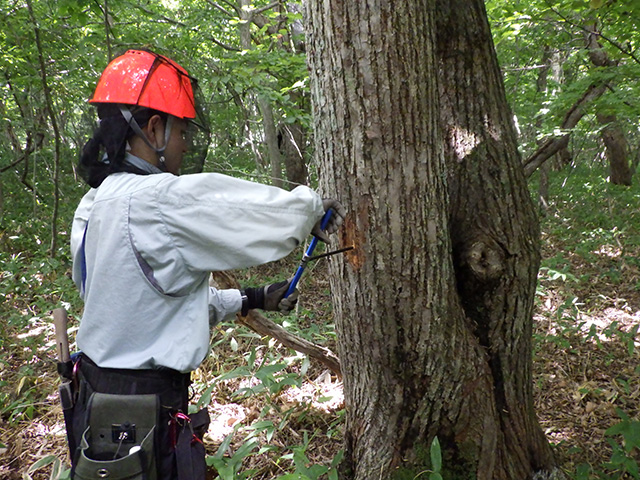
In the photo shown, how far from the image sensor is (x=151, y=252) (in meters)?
1.43

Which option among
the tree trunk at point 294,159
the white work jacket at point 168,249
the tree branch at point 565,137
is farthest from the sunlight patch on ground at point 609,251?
the white work jacket at point 168,249

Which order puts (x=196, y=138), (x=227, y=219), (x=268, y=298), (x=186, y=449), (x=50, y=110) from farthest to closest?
(x=50, y=110), (x=268, y=298), (x=196, y=138), (x=186, y=449), (x=227, y=219)

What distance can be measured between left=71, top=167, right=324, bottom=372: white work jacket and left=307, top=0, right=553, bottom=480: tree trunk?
0.32 meters

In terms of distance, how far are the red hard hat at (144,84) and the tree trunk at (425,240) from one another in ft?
1.78

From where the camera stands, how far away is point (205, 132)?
1900mm

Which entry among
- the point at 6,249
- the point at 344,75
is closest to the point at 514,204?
the point at 344,75

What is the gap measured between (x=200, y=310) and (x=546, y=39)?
6285mm

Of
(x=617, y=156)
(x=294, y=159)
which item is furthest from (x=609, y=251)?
(x=294, y=159)

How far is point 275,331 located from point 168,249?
1.67 meters

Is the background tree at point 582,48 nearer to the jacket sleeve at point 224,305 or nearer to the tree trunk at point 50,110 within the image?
the jacket sleeve at point 224,305

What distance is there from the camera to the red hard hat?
62.7 inches

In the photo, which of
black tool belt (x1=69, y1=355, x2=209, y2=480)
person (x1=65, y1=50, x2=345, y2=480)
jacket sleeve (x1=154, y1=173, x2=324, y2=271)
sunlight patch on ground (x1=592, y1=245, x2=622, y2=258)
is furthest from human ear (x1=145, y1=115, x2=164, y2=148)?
sunlight patch on ground (x1=592, y1=245, x2=622, y2=258)

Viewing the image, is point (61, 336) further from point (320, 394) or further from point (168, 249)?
point (320, 394)

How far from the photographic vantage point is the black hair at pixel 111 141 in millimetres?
1590
